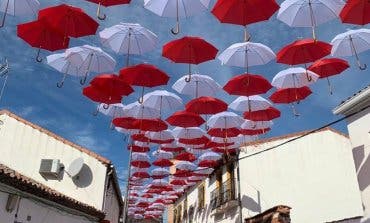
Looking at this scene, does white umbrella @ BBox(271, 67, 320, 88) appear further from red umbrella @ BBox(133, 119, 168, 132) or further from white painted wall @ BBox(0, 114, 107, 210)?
white painted wall @ BBox(0, 114, 107, 210)

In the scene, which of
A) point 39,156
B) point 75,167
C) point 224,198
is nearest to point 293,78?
point 75,167

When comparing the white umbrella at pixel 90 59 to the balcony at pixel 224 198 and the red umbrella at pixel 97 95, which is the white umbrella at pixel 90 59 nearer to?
the red umbrella at pixel 97 95

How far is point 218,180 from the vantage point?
89.5 ft

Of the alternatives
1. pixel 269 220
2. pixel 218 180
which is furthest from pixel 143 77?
pixel 218 180

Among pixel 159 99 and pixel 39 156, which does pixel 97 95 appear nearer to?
pixel 159 99

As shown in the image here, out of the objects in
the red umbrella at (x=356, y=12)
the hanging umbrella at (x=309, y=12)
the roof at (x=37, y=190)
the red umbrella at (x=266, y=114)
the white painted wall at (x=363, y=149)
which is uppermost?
the hanging umbrella at (x=309, y=12)

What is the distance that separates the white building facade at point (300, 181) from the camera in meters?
21.0

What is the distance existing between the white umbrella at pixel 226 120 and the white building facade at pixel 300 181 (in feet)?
11.1

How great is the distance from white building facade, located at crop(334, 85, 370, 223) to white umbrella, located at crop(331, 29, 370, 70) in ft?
6.64

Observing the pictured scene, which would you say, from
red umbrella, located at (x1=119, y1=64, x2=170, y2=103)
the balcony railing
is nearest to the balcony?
the balcony railing

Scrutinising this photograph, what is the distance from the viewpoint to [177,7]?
32.4ft

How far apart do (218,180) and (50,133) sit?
1219 centimetres

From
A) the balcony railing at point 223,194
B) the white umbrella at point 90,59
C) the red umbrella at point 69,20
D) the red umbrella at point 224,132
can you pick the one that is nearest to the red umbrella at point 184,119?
the red umbrella at point 224,132

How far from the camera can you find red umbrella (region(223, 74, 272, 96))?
1235cm
